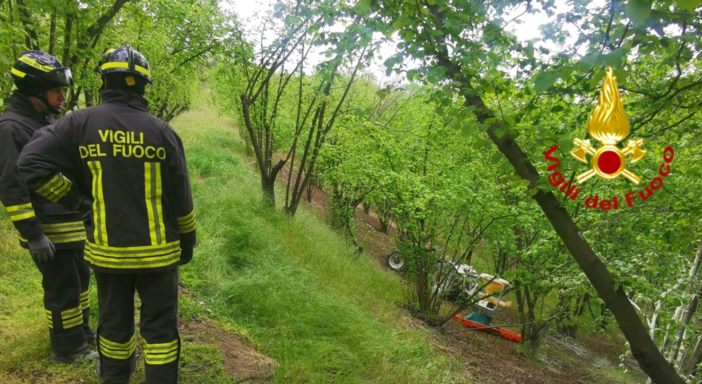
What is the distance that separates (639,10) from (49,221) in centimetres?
351

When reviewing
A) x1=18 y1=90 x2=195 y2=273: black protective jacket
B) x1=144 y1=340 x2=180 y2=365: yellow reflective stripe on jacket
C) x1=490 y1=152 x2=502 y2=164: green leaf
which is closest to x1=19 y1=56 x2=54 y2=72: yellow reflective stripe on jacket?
x1=18 y1=90 x2=195 y2=273: black protective jacket

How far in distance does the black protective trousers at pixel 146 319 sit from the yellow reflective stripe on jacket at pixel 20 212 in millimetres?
585

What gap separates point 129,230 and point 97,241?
0.22m

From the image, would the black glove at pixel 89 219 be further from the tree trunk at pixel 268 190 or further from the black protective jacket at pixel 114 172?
the tree trunk at pixel 268 190

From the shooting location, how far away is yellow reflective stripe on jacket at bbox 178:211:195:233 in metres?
2.38

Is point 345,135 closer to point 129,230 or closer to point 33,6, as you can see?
point 33,6

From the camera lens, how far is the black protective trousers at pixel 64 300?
2.64m

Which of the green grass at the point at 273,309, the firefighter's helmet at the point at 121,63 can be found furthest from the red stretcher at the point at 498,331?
the firefighter's helmet at the point at 121,63

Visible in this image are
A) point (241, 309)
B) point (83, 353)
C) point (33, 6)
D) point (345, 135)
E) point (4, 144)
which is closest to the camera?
point (4, 144)

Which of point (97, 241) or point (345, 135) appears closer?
point (97, 241)

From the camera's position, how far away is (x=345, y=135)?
9.53 metres

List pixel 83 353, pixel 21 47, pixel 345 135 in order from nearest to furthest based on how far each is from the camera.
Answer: pixel 83 353, pixel 21 47, pixel 345 135

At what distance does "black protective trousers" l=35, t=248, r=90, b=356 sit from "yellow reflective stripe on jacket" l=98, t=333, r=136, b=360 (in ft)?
1.77

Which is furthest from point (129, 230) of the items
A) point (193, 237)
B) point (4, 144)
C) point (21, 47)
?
point (21, 47)
